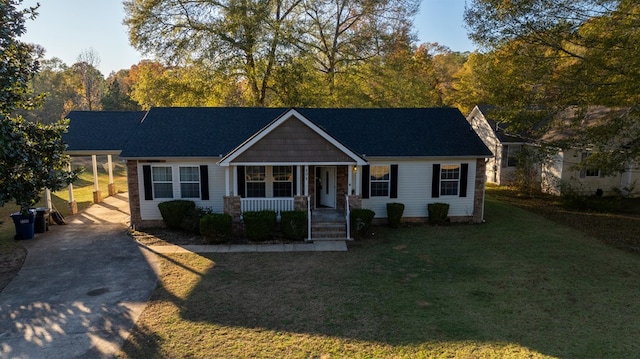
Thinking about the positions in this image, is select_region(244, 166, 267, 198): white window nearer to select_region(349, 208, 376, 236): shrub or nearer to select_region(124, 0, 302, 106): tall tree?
select_region(349, 208, 376, 236): shrub

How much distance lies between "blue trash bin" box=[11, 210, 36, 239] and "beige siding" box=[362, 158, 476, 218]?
506 inches

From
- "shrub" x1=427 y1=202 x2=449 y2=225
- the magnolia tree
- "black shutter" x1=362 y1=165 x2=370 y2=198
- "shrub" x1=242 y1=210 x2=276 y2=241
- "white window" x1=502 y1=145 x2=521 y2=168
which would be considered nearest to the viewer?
the magnolia tree

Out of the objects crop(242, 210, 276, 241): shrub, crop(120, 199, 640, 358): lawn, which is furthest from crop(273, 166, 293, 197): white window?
crop(120, 199, 640, 358): lawn

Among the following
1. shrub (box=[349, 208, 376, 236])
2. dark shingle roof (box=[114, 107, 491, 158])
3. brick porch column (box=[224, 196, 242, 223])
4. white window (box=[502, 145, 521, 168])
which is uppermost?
dark shingle roof (box=[114, 107, 491, 158])

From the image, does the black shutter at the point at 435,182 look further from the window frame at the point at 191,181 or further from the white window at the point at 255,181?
the window frame at the point at 191,181

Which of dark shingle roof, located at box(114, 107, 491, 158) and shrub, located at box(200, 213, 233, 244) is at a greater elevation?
dark shingle roof, located at box(114, 107, 491, 158)

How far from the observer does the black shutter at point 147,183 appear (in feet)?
50.7

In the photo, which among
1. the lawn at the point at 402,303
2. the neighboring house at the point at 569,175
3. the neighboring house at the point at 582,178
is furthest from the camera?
the neighboring house at the point at 582,178

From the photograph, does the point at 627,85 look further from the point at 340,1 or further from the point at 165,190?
the point at 340,1

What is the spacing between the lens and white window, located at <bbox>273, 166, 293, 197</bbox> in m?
16.0

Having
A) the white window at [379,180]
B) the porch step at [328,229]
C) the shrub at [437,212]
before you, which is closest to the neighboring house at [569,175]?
the shrub at [437,212]

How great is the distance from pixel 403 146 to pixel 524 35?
243 inches

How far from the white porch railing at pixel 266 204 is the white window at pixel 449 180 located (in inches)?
260

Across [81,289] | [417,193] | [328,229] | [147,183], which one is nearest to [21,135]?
[81,289]
